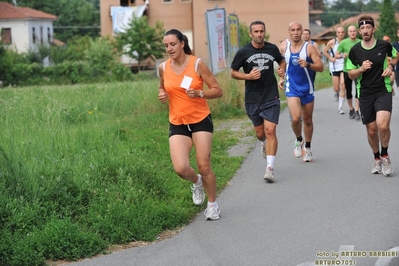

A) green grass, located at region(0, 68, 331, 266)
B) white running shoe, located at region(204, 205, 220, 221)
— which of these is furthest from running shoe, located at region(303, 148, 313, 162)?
white running shoe, located at region(204, 205, 220, 221)

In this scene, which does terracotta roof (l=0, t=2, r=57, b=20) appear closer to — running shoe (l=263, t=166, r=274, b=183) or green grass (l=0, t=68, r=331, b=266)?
green grass (l=0, t=68, r=331, b=266)

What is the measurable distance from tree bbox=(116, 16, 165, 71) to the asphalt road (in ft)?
187

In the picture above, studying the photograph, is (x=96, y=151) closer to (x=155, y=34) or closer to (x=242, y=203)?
(x=242, y=203)

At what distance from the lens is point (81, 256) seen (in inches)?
278

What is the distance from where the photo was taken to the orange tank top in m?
8.08

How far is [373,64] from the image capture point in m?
10.1

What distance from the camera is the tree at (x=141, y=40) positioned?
224 ft

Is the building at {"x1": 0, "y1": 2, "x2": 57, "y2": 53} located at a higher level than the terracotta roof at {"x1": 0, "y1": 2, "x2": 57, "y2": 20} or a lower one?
lower

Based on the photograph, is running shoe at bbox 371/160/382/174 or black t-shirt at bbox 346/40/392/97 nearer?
black t-shirt at bbox 346/40/392/97

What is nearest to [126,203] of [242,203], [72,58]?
[242,203]

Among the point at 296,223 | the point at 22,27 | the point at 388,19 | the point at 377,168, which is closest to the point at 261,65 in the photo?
the point at 377,168

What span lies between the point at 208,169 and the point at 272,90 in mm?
2700

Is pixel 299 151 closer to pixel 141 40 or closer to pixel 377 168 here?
pixel 377 168

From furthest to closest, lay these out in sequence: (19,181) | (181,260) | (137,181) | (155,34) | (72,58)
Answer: (72,58)
(155,34)
(137,181)
(19,181)
(181,260)
